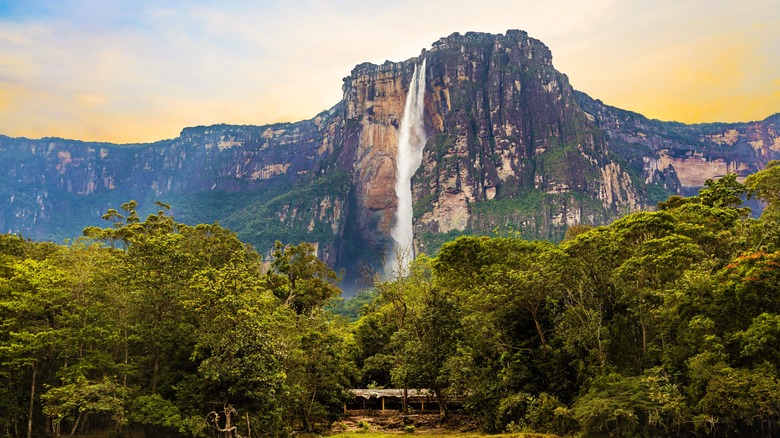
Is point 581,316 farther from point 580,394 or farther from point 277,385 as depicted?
point 277,385

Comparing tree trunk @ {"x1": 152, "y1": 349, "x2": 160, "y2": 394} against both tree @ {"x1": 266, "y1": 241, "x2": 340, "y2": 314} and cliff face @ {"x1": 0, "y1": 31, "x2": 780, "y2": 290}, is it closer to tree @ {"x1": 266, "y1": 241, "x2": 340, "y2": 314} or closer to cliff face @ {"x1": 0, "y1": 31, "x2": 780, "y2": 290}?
tree @ {"x1": 266, "y1": 241, "x2": 340, "y2": 314}

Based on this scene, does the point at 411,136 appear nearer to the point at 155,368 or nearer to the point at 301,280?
the point at 301,280

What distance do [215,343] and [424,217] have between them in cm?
13988

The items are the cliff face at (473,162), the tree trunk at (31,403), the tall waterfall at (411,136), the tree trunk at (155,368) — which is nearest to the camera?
the tree trunk at (31,403)

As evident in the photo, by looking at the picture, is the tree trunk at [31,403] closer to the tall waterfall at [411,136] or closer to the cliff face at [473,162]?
the cliff face at [473,162]

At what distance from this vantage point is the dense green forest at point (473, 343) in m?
24.5

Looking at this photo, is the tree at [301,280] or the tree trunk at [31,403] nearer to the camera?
the tree trunk at [31,403]

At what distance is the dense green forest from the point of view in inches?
963

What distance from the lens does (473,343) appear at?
117 ft

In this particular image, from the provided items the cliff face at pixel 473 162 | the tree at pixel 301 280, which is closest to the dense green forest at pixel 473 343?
the tree at pixel 301 280

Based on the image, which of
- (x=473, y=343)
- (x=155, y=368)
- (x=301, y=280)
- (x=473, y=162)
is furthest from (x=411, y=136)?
(x=155, y=368)

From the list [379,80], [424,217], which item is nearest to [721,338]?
[424,217]

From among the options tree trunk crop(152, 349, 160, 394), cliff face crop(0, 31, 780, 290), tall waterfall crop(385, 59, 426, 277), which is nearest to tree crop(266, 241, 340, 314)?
tree trunk crop(152, 349, 160, 394)

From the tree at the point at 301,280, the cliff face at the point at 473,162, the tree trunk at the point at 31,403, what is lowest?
the tree trunk at the point at 31,403
